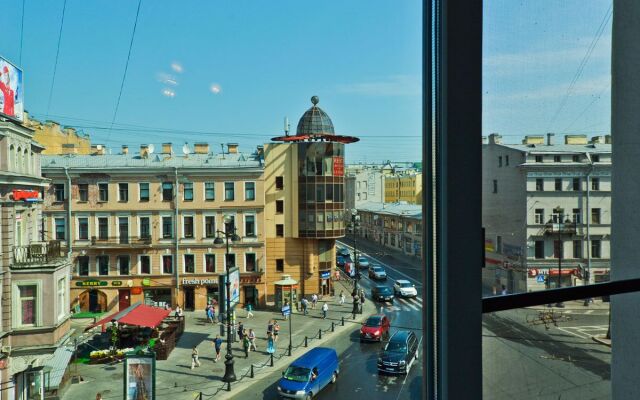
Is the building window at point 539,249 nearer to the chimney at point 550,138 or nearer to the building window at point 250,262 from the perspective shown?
the chimney at point 550,138

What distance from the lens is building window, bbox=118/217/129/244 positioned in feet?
6.61

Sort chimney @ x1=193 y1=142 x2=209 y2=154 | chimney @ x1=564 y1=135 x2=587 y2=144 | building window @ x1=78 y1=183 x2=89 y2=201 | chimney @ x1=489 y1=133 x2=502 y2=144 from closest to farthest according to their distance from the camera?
chimney @ x1=489 y1=133 x2=502 y2=144, chimney @ x1=564 y1=135 x2=587 y2=144, building window @ x1=78 y1=183 x2=89 y2=201, chimney @ x1=193 y1=142 x2=209 y2=154

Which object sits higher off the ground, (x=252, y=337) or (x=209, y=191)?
(x=209, y=191)

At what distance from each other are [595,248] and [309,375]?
1466 millimetres

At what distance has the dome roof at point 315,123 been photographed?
75.7 inches

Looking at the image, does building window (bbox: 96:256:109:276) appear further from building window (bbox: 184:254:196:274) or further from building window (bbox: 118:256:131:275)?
building window (bbox: 184:254:196:274)

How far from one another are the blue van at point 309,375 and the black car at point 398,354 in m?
0.22

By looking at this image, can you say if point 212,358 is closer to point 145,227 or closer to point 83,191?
point 145,227

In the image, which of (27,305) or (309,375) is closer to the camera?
(27,305)

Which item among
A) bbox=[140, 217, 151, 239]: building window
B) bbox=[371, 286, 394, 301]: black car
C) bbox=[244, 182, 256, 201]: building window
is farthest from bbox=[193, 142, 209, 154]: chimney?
bbox=[371, 286, 394, 301]: black car

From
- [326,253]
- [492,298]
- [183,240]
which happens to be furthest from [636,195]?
[183,240]

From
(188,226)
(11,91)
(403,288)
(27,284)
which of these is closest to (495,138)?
(403,288)

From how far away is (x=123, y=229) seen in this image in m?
2.09

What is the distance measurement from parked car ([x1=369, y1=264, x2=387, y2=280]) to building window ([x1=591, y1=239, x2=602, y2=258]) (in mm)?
1129
